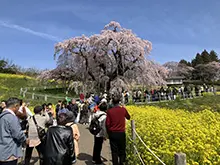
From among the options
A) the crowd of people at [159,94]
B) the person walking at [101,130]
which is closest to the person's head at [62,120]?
the person walking at [101,130]

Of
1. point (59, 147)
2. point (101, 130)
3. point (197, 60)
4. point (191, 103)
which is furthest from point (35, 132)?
point (197, 60)

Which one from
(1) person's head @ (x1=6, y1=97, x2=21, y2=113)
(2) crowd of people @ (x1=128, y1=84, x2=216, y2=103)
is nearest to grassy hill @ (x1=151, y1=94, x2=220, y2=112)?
(2) crowd of people @ (x1=128, y1=84, x2=216, y2=103)

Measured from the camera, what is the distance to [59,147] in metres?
3.09

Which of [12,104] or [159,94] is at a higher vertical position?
[12,104]

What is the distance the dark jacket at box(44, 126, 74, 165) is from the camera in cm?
308

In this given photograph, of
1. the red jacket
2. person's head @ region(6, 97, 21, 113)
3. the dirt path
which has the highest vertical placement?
person's head @ region(6, 97, 21, 113)

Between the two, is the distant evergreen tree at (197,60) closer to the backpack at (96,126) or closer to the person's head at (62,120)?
the backpack at (96,126)

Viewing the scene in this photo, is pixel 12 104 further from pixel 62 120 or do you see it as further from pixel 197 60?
pixel 197 60

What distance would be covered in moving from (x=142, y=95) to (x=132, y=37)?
619 centimetres

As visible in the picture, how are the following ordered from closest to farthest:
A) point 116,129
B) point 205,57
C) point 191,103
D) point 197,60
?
point 116,129
point 191,103
point 197,60
point 205,57

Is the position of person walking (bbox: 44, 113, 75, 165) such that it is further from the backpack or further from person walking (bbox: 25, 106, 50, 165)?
the backpack

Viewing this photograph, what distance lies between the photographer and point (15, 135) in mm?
3092

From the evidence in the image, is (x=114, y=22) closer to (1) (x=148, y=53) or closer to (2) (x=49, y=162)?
(1) (x=148, y=53)

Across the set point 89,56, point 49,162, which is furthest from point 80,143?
point 89,56
